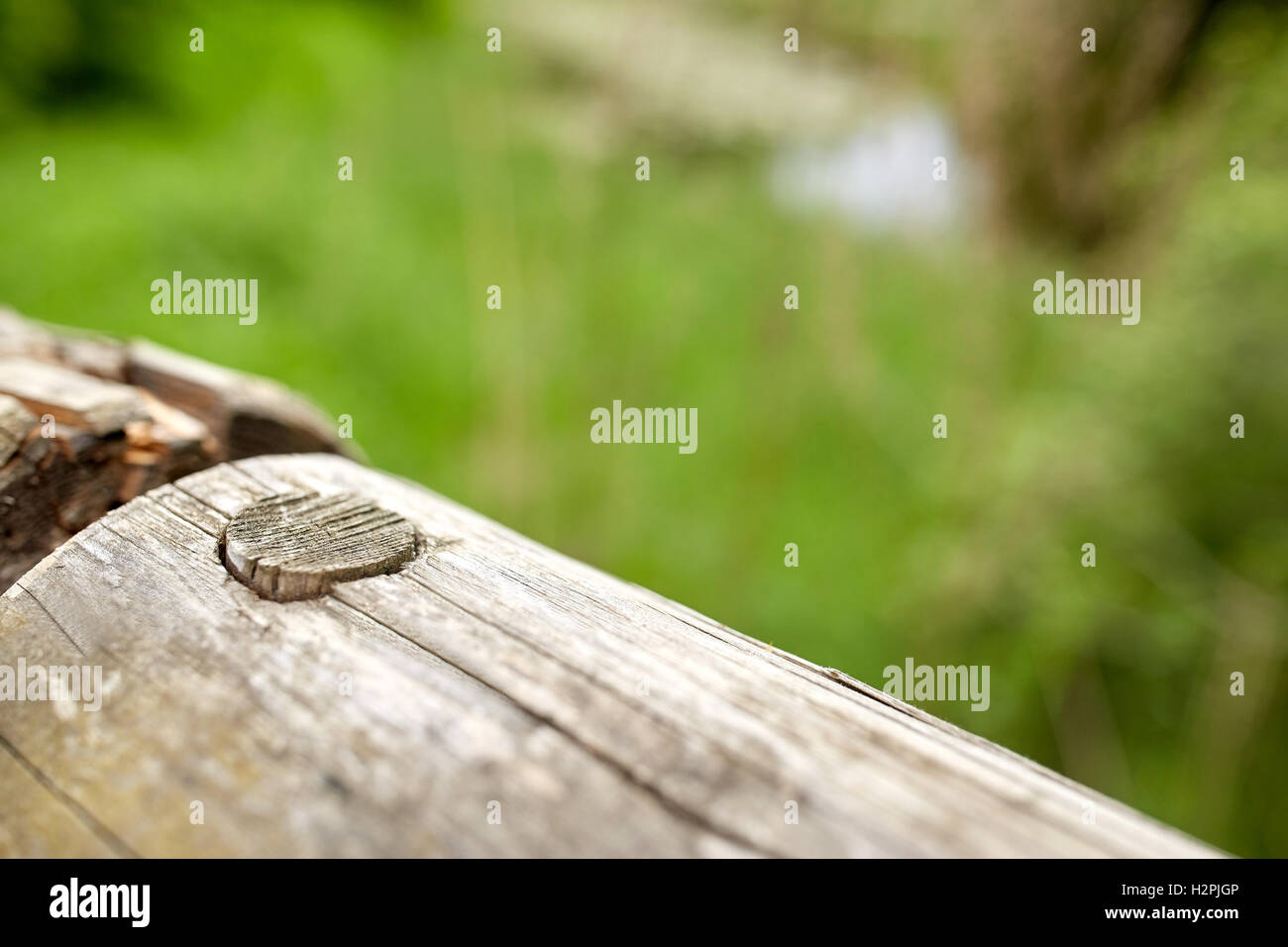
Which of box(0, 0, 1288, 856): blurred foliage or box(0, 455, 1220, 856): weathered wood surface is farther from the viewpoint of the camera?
box(0, 0, 1288, 856): blurred foliage

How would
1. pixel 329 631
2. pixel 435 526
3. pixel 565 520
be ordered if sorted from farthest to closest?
pixel 565 520, pixel 435 526, pixel 329 631

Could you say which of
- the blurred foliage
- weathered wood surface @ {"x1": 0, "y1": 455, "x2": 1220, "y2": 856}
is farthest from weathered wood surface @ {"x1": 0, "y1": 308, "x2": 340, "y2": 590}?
the blurred foliage

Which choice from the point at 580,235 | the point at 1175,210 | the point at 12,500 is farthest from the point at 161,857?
the point at 580,235

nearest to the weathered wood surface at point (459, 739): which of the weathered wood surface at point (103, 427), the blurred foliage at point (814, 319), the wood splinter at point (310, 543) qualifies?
the wood splinter at point (310, 543)

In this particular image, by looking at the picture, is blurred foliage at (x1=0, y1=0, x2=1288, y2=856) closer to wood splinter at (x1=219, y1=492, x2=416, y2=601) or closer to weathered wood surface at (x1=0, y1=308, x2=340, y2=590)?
weathered wood surface at (x1=0, y1=308, x2=340, y2=590)

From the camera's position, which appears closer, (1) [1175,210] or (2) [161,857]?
(2) [161,857]

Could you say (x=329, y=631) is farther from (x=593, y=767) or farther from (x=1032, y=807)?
(x=1032, y=807)
